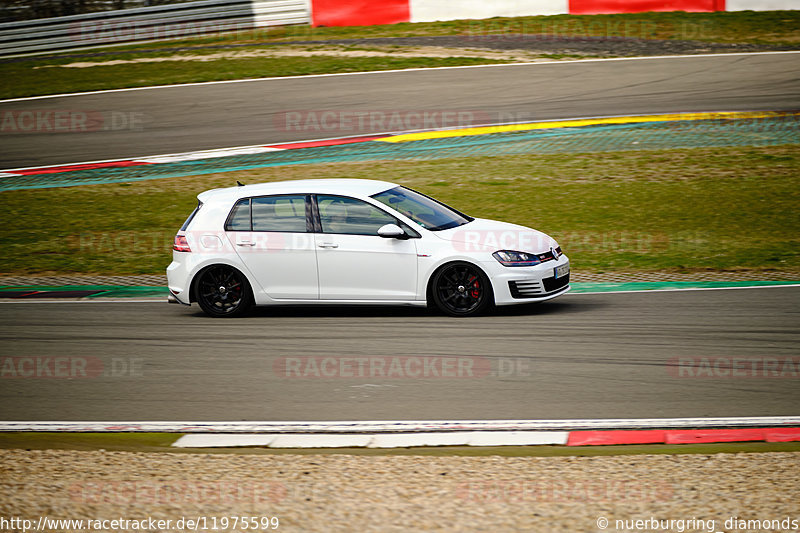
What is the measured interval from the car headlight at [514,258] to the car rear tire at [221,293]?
282 cm

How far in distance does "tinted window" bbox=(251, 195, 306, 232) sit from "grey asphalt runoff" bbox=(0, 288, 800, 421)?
3.29 feet

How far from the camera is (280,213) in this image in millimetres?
10258

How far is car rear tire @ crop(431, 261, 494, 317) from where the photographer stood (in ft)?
31.8

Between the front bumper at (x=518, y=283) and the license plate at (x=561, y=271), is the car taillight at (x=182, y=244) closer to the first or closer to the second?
the front bumper at (x=518, y=283)

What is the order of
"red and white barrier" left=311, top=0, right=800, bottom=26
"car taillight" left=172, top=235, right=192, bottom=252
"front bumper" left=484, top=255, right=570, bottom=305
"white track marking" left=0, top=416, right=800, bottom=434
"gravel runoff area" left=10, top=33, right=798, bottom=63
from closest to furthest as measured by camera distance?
"white track marking" left=0, top=416, right=800, bottom=434, "front bumper" left=484, top=255, right=570, bottom=305, "car taillight" left=172, top=235, right=192, bottom=252, "gravel runoff area" left=10, top=33, right=798, bottom=63, "red and white barrier" left=311, top=0, right=800, bottom=26

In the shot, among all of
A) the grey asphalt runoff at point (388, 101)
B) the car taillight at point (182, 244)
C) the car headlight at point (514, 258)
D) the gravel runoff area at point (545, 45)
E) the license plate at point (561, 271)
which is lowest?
the license plate at point (561, 271)

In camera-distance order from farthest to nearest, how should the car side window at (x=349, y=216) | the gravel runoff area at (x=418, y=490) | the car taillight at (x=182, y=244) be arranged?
the car taillight at (x=182, y=244) < the car side window at (x=349, y=216) < the gravel runoff area at (x=418, y=490)

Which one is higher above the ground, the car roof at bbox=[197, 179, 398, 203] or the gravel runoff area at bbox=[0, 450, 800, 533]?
the car roof at bbox=[197, 179, 398, 203]

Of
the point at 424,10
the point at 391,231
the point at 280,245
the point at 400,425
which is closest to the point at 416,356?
the point at 400,425

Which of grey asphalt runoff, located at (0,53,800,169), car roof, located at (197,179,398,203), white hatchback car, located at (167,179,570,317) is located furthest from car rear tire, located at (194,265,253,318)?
grey asphalt runoff, located at (0,53,800,169)

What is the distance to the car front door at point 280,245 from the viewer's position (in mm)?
10031

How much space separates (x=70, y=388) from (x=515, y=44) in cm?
2071

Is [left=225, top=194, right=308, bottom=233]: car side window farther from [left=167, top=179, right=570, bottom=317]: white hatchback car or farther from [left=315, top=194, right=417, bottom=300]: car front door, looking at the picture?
[left=315, top=194, right=417, bottom=300]: car front door

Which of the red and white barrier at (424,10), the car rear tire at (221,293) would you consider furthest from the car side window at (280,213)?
the red and white barrier at (424,10)
